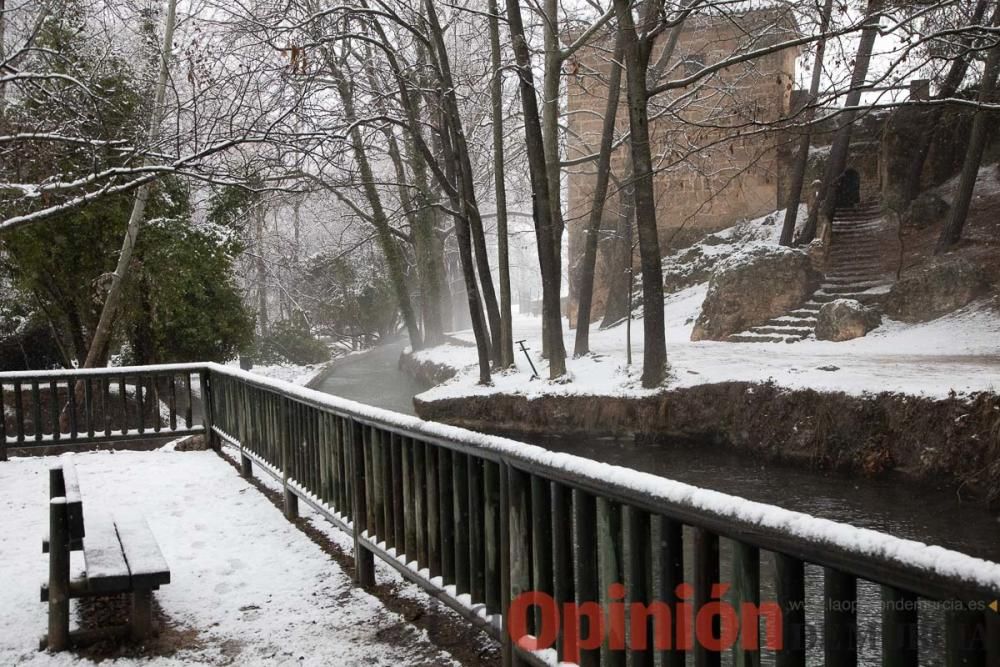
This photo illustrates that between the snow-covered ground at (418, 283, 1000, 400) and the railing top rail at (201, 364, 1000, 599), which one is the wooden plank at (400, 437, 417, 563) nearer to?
the railing top rail at (201, 364, 1000, 599)

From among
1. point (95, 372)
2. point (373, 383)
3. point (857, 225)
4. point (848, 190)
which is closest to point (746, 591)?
point (95, 372)

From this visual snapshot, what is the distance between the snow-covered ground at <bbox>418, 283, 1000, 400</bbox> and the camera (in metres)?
11.3

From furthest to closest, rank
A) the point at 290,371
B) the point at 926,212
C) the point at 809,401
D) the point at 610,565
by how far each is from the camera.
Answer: the point at 290,371 < the point at 926,212 < the point at 809,401 < the point at 610,565

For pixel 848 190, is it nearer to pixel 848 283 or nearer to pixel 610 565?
pixel 848 283

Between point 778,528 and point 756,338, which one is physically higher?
point 778,528

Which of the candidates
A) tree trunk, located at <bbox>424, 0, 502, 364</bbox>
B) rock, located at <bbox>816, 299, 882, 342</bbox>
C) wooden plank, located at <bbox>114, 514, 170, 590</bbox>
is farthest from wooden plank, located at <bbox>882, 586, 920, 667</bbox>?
rock, located at <bbox>816, 299, 882, 342</bbox>

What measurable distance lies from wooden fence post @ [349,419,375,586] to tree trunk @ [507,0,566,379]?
34.2 feet

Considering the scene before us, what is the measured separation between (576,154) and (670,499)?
83.9 feet

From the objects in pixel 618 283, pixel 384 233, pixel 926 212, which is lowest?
pixel 618 283

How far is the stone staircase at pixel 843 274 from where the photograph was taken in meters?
17.7

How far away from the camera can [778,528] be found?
201 centimetres

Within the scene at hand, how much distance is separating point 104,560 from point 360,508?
1345mm

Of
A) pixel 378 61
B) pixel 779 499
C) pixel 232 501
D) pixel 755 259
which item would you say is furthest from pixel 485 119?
pixel 232 501

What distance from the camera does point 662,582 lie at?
8.05 feet
